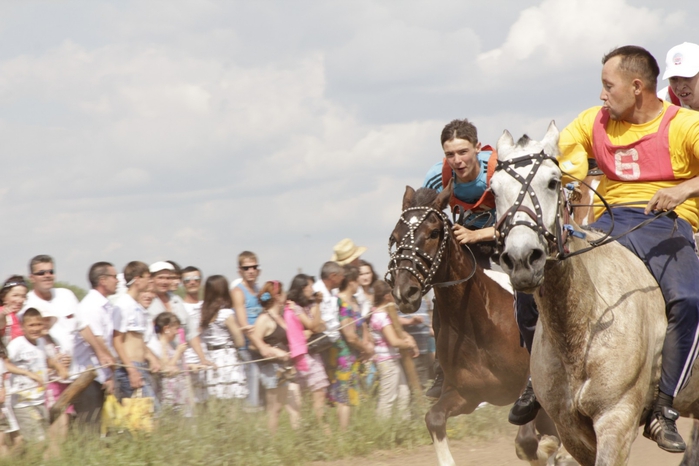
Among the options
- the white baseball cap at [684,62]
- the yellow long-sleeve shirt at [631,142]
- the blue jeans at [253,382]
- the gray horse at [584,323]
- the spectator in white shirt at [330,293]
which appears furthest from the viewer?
the spectator in white shirt at [330,293]

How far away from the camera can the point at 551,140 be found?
15.0ft

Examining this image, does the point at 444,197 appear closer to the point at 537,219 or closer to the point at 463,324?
the point at 463,324

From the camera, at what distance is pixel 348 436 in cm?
895

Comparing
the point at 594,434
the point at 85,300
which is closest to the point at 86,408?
the point at 85,300

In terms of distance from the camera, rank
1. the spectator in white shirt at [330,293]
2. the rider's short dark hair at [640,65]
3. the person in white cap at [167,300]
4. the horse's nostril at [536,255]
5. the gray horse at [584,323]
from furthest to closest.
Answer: the spectator in white shirt at [330,293] < the person in white cap at [167,300] < the rider's short dark hair at [640,65] < the gray horse at [584,323] < the horse's nostril at [536,255]

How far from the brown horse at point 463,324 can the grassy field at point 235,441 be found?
1835mm

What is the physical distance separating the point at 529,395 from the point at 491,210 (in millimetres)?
2107

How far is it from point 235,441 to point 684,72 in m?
4.88

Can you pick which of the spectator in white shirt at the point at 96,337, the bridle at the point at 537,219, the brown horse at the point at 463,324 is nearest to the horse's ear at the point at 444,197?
the brown horse at the point at 463,324

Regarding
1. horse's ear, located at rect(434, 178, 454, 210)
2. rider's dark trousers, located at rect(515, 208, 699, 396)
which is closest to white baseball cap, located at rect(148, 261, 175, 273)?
horse's ear, located at rect(434, 178, 454, 210)

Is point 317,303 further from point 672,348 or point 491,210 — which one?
point 672,348

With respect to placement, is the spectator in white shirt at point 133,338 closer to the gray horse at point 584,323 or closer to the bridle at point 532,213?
Answer: the gray horse at point 584,323

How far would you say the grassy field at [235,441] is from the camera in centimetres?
719

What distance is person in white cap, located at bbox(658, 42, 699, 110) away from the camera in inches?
237
